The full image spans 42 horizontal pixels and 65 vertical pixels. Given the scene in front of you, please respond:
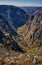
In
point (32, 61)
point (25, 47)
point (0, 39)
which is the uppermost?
point (32, 61)

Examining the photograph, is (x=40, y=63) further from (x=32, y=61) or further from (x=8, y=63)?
(x=8, y=63)

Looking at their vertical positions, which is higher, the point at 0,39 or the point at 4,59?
the point at 4,59

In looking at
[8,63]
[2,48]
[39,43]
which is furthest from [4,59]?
[39,43]

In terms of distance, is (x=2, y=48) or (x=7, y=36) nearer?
(x=2, y=48)

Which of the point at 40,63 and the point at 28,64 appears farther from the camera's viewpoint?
the point at 40,63

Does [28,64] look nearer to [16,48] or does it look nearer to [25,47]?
[16,48]

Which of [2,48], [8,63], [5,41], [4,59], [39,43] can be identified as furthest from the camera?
[39,43]

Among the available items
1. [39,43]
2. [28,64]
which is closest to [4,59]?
[28,64]

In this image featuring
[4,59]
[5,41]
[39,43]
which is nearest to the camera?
[4,59]

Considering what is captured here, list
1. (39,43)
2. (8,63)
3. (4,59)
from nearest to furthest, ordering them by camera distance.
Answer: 1. (8,63)
2. (4,59)
3. (39,43)
